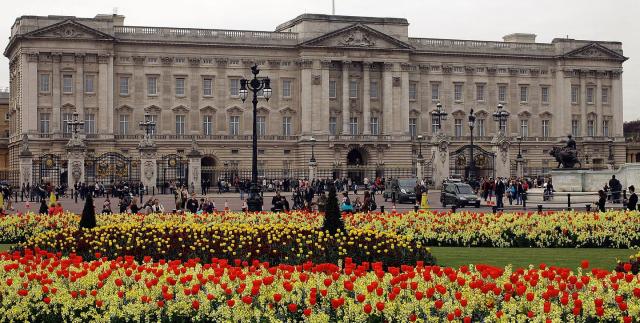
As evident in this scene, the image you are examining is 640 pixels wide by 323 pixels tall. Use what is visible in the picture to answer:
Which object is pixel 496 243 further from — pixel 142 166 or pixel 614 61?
pixel 614 61

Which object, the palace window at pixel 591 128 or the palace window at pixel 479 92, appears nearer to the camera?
the palace window at pixel 479 92

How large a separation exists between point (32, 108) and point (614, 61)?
185 ft

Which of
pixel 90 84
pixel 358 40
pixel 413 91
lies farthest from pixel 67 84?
pixel 413 91

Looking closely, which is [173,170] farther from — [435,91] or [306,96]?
[435,91]

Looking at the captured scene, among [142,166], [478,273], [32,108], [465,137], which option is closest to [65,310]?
[478,273]

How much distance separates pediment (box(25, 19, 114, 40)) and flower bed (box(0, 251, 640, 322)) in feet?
223

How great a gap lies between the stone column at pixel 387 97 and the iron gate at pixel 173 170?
70.8ft

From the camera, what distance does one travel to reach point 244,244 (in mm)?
20375

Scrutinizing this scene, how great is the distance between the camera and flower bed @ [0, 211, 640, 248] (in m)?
25.9

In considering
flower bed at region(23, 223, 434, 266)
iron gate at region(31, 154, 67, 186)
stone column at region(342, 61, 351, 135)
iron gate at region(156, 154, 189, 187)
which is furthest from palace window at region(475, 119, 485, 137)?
flower bed at region(23, 223, 434, 266)

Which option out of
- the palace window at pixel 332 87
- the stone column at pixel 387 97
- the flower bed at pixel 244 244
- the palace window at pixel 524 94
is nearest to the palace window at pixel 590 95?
the palace window at pixel 524 94

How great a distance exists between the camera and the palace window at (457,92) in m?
94.3

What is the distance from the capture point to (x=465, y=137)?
94875 mm

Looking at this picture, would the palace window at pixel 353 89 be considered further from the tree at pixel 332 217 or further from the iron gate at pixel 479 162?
the tree at pixel 332 217
